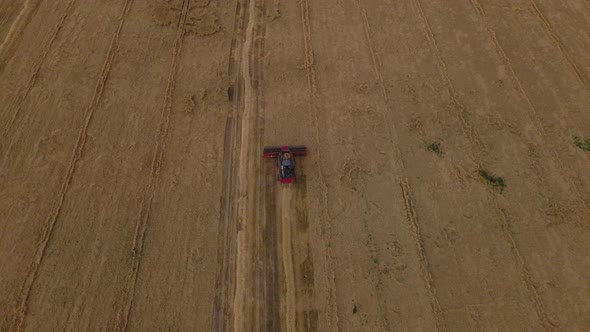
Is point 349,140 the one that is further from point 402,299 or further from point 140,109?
point 140,109

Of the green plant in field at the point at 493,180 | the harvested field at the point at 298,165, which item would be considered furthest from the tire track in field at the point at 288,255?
the green plant in field at the point at 493,180

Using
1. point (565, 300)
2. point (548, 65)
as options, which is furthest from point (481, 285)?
point (548, 65)

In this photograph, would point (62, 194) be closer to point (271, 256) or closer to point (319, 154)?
point (271, 256)

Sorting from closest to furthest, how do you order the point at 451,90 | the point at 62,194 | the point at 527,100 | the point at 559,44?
the point at 62,194, the point at 527,100, the point at 451,90, the point at 559,44

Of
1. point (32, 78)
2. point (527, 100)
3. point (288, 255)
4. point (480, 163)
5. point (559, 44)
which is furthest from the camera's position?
point (559, 44)

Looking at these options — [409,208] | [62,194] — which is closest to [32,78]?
[62,194]

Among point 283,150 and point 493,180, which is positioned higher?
point 283,150

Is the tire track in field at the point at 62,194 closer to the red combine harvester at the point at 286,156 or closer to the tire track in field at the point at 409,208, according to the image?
the red combine harvester at the point at 286,156
